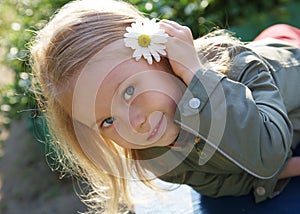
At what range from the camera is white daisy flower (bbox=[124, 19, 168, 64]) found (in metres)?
1.09

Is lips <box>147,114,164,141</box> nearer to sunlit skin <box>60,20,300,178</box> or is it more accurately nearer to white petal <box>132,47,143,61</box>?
sunlit skin <box>60,20,300,178</box>

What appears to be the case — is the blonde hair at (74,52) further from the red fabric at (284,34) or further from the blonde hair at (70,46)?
the red fabric at (284,34)

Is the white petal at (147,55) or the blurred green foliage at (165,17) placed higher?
the white petal at (147,55)

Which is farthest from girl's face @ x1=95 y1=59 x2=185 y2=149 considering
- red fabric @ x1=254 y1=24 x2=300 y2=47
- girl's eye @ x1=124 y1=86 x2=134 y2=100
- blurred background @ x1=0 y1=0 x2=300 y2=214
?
blurred background @ x1=0 y1=0 x2=300 y2=214

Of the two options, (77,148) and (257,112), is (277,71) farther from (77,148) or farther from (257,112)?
(77,148)

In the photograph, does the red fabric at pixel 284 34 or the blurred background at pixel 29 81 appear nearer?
the red fabric at pixel 284 34

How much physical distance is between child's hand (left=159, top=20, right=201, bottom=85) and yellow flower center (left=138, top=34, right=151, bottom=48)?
4 centimetres

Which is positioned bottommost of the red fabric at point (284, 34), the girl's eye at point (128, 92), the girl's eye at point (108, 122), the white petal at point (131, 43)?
the red fabric at point (284, 34)

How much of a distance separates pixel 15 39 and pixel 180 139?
1.27m

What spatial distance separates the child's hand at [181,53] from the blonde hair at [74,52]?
0.09 meters

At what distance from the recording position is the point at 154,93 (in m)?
1.09

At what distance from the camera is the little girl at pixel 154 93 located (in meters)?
1.08

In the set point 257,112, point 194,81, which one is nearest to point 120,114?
point 194,81

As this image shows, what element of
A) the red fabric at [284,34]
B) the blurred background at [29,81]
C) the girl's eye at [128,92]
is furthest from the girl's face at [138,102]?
the blurred background at [29,81]
